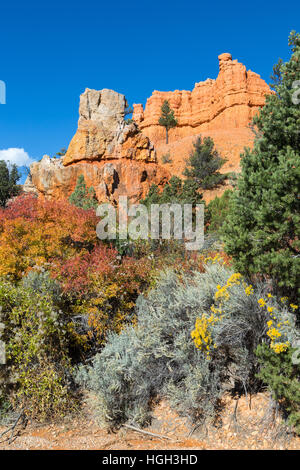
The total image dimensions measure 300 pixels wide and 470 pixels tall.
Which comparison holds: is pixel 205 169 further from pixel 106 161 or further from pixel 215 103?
pixel 215 103

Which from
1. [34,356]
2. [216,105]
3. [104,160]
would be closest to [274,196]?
[34,356]

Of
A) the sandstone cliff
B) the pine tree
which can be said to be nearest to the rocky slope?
the pine tree

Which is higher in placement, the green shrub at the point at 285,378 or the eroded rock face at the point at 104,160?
the eroded rock face at the point at 104,160

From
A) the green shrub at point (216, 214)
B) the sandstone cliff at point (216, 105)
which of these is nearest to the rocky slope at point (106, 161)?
the green shrub at point (216, 214)

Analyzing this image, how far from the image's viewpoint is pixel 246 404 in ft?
14.3

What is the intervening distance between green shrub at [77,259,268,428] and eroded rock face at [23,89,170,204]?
46.2 feet

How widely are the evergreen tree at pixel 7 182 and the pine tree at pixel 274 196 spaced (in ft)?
82.1

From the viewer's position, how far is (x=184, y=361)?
4742 millimetres

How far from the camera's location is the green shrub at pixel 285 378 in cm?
351

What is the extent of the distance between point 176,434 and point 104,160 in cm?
1868

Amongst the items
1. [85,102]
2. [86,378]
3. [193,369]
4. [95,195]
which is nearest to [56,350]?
[86,378]

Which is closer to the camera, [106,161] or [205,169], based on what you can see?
[106,161]

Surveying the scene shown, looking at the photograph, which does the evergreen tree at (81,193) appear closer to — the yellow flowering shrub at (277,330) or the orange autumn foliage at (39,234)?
the orange autumn foliage at (39,234)

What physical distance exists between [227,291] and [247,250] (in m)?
0.71
